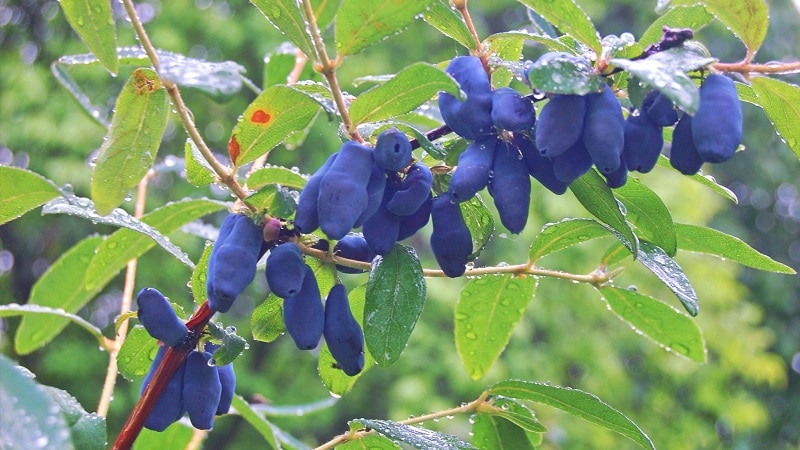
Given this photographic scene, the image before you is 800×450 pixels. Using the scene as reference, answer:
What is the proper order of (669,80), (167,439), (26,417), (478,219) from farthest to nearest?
1. (167,439)
2. (478,219)
3. (669,80)
4. (26,417)

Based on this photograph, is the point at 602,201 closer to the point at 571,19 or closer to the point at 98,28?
the point at 571,19

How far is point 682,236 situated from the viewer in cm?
88

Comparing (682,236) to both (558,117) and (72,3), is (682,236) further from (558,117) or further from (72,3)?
(72,3)

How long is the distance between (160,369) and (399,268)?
22 cm

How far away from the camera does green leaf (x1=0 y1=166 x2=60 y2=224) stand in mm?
665

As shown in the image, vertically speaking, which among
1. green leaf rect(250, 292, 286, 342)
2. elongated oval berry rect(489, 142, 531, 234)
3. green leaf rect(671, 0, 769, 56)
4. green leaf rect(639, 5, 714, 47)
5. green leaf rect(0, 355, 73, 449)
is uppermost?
green leaf rect(671, 0, 769, 56)

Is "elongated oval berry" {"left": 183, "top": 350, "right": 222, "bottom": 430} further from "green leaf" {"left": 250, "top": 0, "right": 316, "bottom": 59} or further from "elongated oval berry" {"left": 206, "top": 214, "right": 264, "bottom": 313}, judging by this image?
"green leaf" {"left": 250, "top": 0, "right": 316, "bottom": 59}

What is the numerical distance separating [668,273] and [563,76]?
0.25 m

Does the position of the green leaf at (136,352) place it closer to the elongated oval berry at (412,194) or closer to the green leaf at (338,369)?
the green leaf at (338,369)

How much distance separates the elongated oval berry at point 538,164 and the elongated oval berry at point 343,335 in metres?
0.19

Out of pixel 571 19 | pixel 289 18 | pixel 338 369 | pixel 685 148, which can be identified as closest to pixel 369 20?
pixel 289 18

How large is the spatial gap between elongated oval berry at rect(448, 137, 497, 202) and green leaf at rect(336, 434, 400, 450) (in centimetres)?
29

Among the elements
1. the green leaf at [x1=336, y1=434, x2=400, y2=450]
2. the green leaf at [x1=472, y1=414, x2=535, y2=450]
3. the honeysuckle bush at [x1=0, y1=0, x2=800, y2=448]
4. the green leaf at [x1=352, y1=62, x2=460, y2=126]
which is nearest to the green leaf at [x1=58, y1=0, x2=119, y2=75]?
the honeysuckle bush at [x1=0, y1=0, x2=800, y2=448]

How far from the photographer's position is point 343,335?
0.69 m
